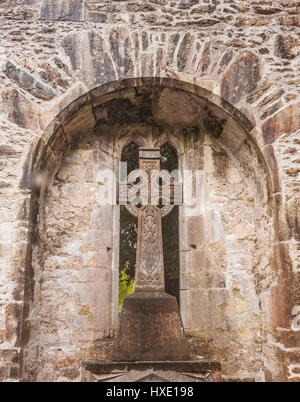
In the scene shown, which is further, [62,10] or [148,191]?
[62,10]

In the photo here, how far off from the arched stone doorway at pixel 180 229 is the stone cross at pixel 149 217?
0.90m

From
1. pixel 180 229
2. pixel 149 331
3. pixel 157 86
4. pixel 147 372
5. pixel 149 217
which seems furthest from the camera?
pixel 180 229

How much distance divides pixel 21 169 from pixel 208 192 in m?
2.12

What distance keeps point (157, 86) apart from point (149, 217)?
1514 millimetres

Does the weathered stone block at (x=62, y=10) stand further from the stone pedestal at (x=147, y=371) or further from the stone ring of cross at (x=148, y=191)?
the stone pedestal at (x=147, y=371)

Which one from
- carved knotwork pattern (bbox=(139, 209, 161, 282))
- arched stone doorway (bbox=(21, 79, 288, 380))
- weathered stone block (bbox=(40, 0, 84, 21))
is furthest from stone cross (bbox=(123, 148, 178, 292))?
weathered stone block (bbox=(40, 0, 84, 21))

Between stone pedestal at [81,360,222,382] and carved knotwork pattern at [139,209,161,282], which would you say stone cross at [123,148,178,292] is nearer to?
carved knotwork pattern at [139,209,161,282]

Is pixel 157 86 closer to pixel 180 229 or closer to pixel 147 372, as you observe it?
pixel 180 229

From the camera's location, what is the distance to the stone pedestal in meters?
2.88

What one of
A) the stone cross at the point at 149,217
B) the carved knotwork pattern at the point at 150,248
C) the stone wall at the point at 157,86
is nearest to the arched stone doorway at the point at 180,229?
the stone wall at the point at 157,86

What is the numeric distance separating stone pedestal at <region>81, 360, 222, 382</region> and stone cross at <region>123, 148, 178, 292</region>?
2.04ft

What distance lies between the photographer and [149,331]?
10.2 feet

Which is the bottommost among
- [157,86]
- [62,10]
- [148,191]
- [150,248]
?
[150,248]

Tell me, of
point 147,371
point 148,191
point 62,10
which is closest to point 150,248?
point 148,191
